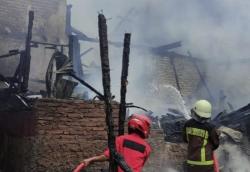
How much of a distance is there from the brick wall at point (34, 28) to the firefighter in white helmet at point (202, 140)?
292 inches

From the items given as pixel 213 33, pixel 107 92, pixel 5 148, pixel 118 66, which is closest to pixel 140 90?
pixel 118 66

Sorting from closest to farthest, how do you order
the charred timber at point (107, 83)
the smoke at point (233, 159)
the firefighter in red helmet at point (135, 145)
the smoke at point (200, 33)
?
the charred timber at point (107, 83) → the firefighter in red helmet at point (135, 145) → the smoke at point (233, 159) → the smoke at point (200, 33)

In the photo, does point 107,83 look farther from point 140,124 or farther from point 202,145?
point 202,145

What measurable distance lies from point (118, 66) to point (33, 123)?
1040cm

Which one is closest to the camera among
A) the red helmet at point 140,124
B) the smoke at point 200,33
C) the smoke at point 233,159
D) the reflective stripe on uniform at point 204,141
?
the red helmet at point 140,124

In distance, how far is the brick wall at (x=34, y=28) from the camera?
1212 cm

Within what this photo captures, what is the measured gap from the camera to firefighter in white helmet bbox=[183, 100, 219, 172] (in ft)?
16.8

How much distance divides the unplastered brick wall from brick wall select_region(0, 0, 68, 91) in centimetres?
573

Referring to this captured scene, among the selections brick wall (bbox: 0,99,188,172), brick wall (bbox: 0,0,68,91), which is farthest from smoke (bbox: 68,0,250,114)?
brick wall (bbox: 0,99,188,172)

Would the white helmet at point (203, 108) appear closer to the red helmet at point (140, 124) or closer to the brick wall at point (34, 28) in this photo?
the red helmet at point (140, 124)

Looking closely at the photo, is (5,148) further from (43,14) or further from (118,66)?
(118,66)

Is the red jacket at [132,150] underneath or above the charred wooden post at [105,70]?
underneath

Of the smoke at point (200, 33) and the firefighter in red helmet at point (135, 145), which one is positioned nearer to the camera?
the firefighter in red helmet at point (135, 145)

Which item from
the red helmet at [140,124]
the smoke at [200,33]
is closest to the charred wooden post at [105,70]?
the red helmet at [140,124]
